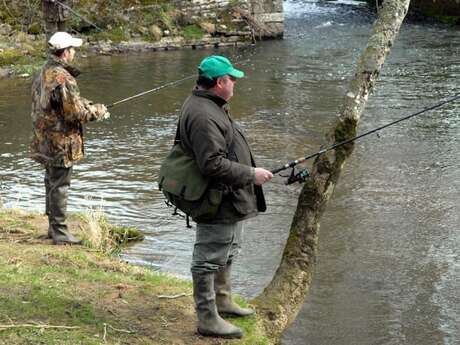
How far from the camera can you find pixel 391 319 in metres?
6.26

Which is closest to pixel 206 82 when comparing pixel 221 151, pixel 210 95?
pixel 210 95

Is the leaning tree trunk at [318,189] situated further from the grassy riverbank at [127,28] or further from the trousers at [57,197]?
the grassy riverbank at [127,28]

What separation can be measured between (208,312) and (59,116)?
9.17 feet

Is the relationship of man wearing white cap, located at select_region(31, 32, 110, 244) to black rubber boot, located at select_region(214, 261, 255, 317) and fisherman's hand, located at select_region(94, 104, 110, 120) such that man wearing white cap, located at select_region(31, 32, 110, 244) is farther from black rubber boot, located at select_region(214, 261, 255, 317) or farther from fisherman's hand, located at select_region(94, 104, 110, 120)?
black rubber boot, located at select_region(214, 261, 255, 317)

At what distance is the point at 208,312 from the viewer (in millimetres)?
4578

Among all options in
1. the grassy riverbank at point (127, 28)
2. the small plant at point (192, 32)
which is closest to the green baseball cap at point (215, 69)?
the grassy riverbank at point (127, 28)

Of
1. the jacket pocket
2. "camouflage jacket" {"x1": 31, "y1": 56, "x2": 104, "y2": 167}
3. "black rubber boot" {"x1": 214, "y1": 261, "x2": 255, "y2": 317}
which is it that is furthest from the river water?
"camouflage jacket" {"x1": 31, "y1": 56, "x2": 104, "y2": 167}

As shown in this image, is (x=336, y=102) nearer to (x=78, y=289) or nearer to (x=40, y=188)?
(x=40, y=188)

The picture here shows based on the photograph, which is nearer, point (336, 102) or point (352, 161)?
point (352, 161)

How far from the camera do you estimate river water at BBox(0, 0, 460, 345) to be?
6.61 meters

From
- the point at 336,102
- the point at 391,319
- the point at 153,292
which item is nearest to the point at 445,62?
the point at 336,102

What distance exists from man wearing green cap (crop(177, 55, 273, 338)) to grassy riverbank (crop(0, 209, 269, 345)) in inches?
13.8

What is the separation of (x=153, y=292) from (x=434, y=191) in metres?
5.56

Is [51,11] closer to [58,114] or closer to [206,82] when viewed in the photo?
[58,114]
